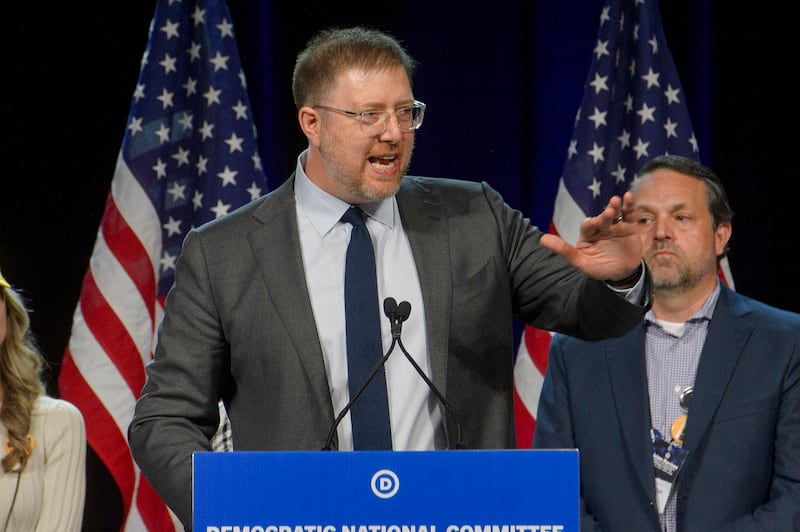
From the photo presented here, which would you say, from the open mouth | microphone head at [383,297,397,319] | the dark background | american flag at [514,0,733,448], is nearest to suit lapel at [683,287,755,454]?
american flag at [514,0,733,448]

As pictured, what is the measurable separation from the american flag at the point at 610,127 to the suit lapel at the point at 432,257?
1.86 m

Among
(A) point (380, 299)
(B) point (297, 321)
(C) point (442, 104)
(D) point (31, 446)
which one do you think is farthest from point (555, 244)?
(C) point (442, 104)

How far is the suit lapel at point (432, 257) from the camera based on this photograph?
2057 mm

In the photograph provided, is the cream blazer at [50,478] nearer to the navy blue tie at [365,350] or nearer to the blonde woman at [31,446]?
the blonde woman at [31,446]

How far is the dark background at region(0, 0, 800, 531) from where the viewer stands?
4168 millimetres

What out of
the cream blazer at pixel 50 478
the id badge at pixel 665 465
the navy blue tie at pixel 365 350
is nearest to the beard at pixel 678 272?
the id badge at pixel 665 465

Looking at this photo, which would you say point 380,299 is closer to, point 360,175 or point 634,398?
point 360,175

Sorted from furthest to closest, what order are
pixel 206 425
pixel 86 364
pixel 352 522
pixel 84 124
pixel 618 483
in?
pixel 84 124
pixel 86 364
pixel 618 483
pixel 206 425
pixel 352 522

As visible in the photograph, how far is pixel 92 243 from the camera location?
4.21m

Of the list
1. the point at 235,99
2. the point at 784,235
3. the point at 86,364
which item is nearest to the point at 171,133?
the point at 235,99

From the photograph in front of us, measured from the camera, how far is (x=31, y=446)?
326cm

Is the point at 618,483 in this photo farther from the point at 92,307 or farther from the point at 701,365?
the point at 92,307

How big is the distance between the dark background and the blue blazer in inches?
46.4

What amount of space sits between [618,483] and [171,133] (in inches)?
82.8
